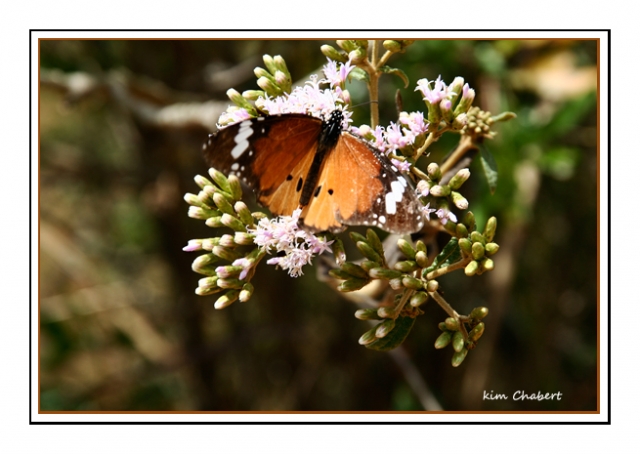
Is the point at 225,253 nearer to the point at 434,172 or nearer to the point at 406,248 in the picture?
the point at 406,248

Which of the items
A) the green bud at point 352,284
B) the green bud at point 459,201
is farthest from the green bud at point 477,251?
the green bud at point 352,284

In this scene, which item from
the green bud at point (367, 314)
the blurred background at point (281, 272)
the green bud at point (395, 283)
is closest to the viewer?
the green bud at point (395, 283)

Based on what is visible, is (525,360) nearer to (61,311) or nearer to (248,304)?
(248,304)

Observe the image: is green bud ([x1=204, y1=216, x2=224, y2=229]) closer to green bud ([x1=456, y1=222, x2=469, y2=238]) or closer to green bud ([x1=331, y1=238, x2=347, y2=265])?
green bud ([x1=331, y1=238, x2=347, y2=265])

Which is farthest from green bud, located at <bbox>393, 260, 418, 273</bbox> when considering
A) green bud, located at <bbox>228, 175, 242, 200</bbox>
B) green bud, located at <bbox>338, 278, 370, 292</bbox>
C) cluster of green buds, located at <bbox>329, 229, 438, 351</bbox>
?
green bud, located at <bbox>228, 175, 242, 200</bbox>

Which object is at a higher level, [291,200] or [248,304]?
[291,200]

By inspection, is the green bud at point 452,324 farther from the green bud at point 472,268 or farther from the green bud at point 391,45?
the green bud at point 391,45

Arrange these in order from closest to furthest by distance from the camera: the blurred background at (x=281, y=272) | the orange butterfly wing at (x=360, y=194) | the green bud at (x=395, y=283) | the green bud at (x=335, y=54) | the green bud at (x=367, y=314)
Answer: the orange butterfly wing at (x=360, y=194)
the green bud at (x=395, y=283)
the green bud at (x=367, y=314)
the green bud at (x=335, y=54)
the blurred background at (x=281, y=272)
